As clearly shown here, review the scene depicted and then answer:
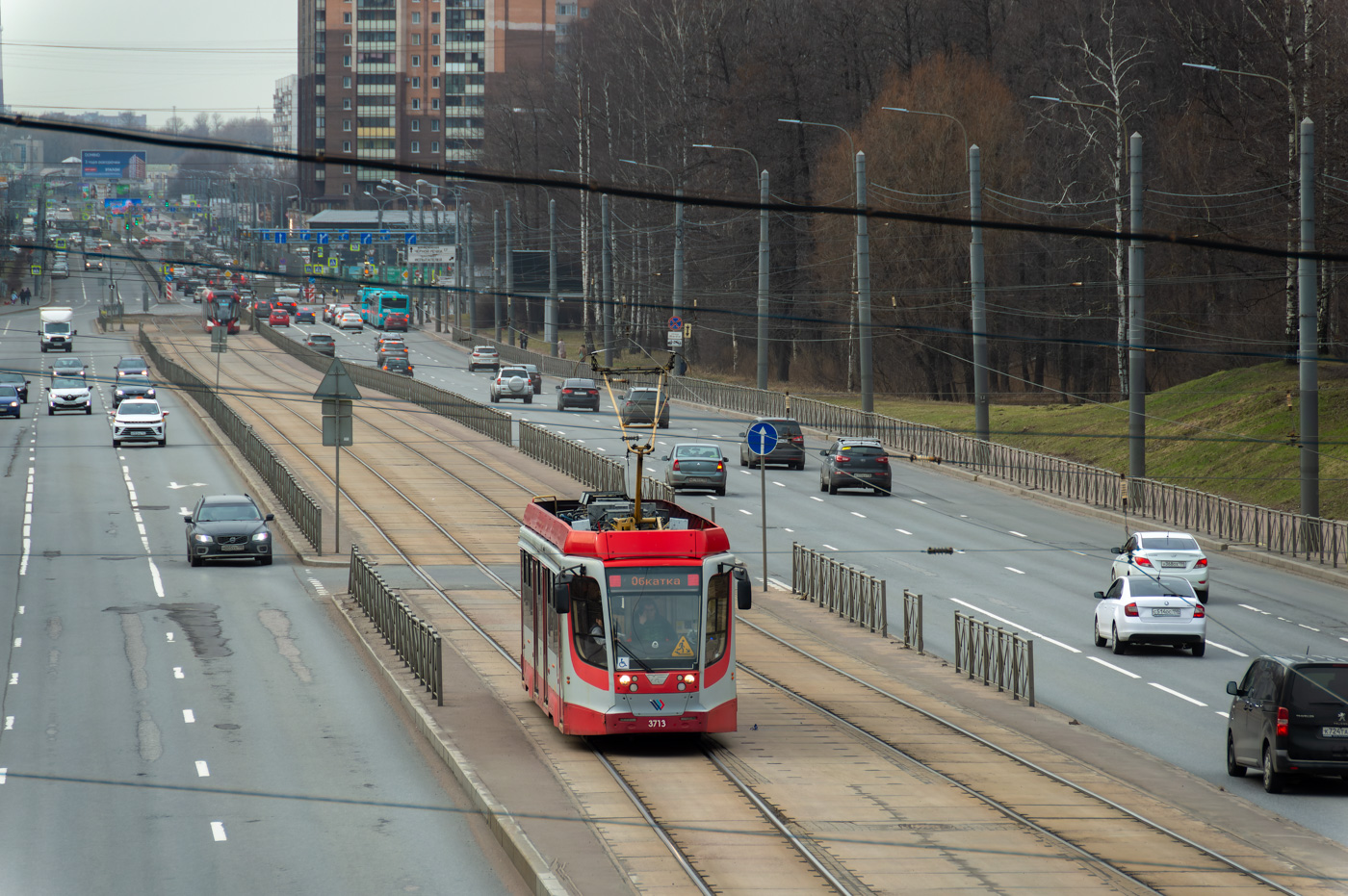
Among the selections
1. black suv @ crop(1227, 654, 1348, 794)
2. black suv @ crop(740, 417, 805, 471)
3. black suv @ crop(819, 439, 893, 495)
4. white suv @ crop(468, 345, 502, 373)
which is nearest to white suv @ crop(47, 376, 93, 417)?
white suv @ crop(468, 345, 502, 373)

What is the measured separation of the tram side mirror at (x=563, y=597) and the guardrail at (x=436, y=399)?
3570cm

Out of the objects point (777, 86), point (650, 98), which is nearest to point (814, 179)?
point (777, 86)

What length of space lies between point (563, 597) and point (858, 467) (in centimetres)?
2896

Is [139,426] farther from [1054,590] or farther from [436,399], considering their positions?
[1054,590]

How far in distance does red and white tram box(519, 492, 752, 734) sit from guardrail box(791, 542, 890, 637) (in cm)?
1096

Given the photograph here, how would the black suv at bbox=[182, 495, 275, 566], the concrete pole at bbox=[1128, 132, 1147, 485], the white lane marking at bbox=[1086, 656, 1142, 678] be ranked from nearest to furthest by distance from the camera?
1. the white lane marking at bbox=[1086, 656, 1142, 678]
2. the black suv at bbox=[182, 495, 275, 566]
3. the concrete pole at bbox=[1128, 132, 1147, 485]

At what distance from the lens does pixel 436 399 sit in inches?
2630

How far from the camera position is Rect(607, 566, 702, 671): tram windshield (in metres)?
18.1

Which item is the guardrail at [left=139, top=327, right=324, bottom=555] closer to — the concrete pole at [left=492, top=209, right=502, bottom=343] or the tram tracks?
the tram tracks

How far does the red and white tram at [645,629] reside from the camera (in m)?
18.1

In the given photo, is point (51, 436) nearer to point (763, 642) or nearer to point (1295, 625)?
point (763, 642)

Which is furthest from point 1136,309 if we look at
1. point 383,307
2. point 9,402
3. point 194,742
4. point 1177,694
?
point 383,307

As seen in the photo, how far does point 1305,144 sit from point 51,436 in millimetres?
42473

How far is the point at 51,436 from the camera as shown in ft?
193
